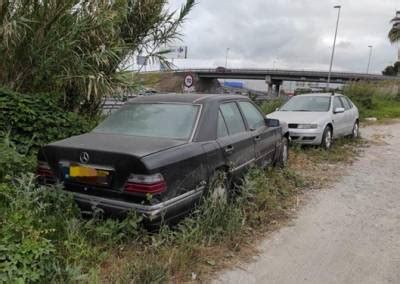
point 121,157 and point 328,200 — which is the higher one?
point 121,157

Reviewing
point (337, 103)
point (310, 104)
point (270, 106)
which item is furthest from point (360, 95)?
point (310, 104)

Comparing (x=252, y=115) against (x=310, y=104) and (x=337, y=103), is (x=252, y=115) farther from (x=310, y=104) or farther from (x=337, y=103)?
(x=337, y=103)

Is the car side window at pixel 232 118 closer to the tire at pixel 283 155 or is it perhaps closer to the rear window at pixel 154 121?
the rear window at pixel 154 121

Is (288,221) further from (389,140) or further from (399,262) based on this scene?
(389,140)

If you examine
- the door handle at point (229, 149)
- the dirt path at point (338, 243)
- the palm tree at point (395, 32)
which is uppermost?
the palm tree at point (395, 32)

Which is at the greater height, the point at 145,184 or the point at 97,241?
the point at 145,184

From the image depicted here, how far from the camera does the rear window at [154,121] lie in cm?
447

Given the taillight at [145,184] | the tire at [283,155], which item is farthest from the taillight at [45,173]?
the tire at [283,155]

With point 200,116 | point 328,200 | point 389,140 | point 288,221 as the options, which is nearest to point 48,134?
point 200,116

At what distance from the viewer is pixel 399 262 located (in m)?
3.91

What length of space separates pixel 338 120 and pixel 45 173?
822 cm

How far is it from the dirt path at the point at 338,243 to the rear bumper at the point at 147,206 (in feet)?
2.46

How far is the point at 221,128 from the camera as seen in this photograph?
16.2 feet

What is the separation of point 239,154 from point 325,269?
1.86 m
